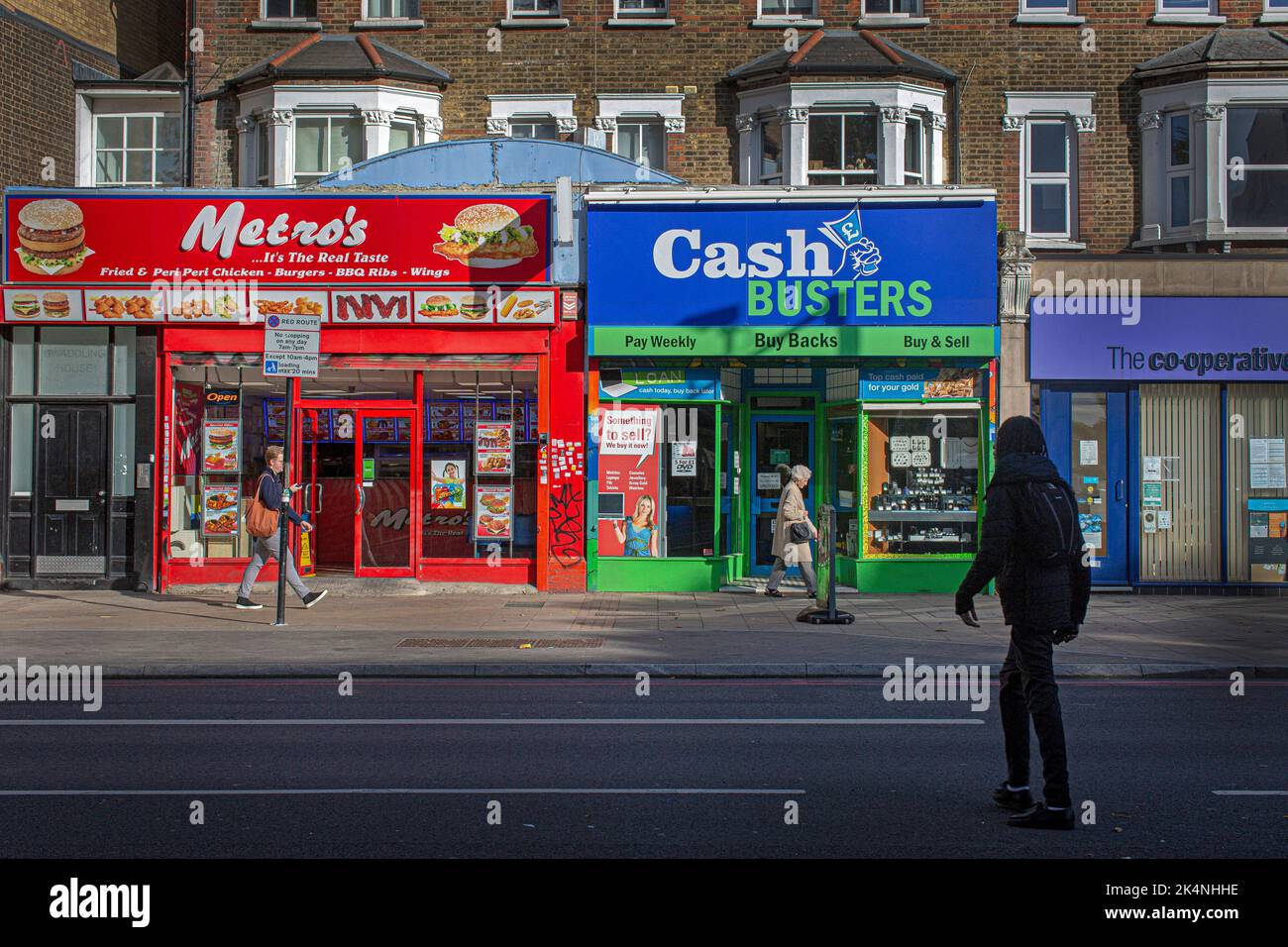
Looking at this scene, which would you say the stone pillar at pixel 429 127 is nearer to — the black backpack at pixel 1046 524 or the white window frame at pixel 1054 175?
the white window frame at pixel 1054 175

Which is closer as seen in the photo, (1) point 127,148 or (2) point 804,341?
(2) point 804,341

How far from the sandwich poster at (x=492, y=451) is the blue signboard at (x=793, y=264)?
202 cm

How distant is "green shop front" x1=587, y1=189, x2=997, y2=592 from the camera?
653 inches

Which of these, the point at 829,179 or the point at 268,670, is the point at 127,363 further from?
the point at 829,179

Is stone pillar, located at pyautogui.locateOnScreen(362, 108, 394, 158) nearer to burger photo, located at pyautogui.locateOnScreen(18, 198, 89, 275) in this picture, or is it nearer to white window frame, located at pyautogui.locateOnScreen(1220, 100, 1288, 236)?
burger photo, located at pyautogui.locateOnScreen(18, 198, 89, 275)

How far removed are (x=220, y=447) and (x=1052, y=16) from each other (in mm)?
14356

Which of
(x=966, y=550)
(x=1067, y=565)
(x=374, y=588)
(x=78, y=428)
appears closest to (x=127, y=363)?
(x=78, y=428)

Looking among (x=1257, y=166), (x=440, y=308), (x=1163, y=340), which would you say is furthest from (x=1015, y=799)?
(x=1257, y=166)

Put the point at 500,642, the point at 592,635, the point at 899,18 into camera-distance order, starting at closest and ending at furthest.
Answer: the point at 500,642
the point at 592,635
the point at 899,18

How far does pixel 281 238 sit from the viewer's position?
659 inches

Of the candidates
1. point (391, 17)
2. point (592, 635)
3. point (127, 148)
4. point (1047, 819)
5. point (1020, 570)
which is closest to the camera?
point (1047, 819)

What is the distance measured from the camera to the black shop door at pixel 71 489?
664 inches

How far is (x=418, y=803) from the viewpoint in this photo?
20.7 ft

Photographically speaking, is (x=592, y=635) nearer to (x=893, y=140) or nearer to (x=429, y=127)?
(x=893, y=140)
